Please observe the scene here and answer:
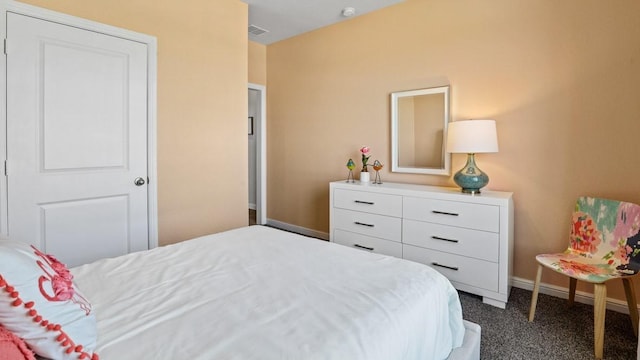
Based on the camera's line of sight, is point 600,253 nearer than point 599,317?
No

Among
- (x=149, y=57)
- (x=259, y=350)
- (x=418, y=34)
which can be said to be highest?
(x=418, y=34)

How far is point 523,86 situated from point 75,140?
341 centimetres

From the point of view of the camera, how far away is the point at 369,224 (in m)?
3.09

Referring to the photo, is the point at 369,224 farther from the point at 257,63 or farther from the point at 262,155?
the point at 257,63

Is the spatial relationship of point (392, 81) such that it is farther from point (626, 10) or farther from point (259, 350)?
point (259, 350)

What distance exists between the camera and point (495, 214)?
7.82ft

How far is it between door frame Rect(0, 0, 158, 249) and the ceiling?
4.15ft

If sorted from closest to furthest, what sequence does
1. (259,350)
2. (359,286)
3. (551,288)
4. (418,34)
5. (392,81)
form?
1. (259,350)
2. (359,286)
3. (551,288)
4. (418,34)
5. (392,81)

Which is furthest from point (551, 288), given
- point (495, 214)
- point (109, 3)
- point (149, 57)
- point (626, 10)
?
point (109, 3)

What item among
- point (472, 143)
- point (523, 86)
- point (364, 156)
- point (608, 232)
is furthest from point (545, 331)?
point (364, 156)

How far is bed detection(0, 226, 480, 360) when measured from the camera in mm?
935

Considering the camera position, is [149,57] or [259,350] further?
[149,57]

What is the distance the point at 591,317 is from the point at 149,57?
12.4 ft

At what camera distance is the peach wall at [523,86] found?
2.34 metres
